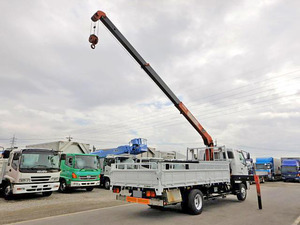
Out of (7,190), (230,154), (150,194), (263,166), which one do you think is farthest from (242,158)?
(263,166)

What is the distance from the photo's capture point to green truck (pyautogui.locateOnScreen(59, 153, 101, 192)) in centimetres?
1337

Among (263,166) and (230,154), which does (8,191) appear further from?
(263,166)

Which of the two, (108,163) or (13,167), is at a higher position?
(108,163)

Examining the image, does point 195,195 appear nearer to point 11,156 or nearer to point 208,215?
point 208,215

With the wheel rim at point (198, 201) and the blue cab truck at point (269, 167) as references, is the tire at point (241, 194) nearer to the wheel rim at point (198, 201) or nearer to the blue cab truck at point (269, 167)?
the wheel rim at point (198, 201)

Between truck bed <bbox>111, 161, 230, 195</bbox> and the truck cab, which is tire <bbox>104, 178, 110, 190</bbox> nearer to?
the truck cab

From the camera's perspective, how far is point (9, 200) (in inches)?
440

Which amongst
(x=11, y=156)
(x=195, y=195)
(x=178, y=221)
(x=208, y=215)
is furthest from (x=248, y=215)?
(x=11, y=156)

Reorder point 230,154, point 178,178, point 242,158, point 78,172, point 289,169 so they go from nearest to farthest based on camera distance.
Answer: point 178,178 < point 230,154 < point 242,158 < point 78,172 < point 289,169

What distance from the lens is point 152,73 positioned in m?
12.5

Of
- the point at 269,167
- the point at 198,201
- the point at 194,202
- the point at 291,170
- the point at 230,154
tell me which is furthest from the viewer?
the point at 269,167

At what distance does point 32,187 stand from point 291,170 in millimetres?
25415

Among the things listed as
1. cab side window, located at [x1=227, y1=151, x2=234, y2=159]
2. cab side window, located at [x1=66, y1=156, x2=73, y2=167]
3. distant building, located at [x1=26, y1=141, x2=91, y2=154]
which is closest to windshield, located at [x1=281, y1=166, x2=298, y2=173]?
cab side window, located at [x1=227, y1=151, x2=234, y2=159]

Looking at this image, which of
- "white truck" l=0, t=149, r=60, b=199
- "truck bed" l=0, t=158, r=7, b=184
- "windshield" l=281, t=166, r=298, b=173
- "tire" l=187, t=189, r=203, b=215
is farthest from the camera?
"windshield" l=281, t=166, r=298, b=173
